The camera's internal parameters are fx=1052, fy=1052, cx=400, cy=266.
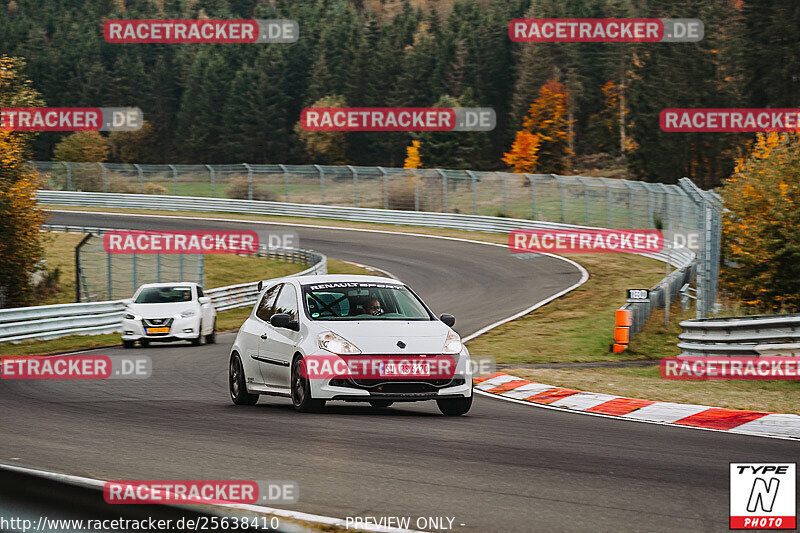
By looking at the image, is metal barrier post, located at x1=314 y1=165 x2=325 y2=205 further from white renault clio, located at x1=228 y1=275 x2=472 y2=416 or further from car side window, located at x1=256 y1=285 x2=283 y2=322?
white renault clio, located at x1=228 y1=275 x2=472 y2=416

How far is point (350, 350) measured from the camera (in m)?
10.9

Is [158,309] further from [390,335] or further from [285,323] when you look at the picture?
[390,335]

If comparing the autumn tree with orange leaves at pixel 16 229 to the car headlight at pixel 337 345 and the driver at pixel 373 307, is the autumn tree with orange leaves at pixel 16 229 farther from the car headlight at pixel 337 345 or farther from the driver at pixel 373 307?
the car headlight at pixel 337 345

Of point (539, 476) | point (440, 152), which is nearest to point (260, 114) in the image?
point (440, 152)

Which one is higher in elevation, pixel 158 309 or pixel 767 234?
pixel 767 234

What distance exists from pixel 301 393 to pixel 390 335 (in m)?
1.16

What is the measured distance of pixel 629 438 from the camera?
9445 mm

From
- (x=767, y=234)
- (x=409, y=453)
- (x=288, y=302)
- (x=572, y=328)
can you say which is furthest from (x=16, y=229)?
(x=409, y=453)

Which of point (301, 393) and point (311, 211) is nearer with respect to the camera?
point (301, 393)

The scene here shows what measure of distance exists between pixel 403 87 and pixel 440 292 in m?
85.5

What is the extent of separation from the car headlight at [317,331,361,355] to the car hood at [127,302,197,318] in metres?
12.4

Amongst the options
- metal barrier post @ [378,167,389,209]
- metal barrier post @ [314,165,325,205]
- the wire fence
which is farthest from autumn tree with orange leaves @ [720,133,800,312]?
metal barrier post @ [314,165,325,205]

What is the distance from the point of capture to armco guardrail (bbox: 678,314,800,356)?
1525cm

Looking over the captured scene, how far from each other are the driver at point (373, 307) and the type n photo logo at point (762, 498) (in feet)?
17.9
